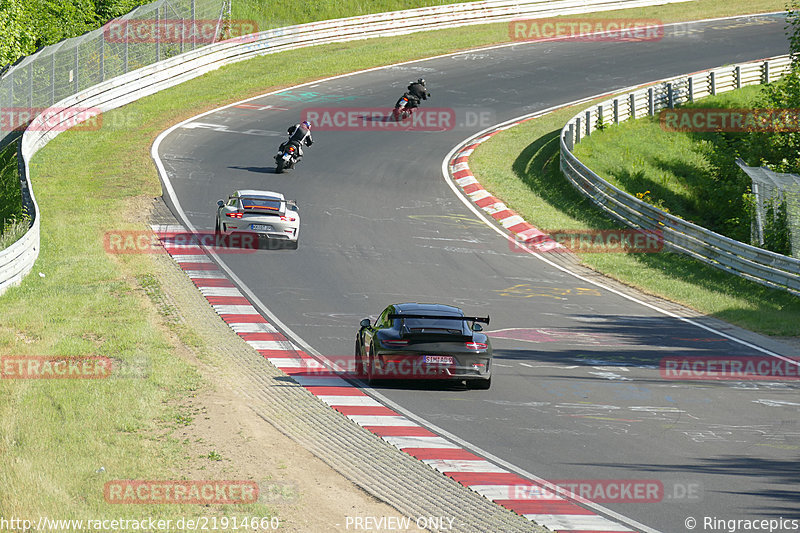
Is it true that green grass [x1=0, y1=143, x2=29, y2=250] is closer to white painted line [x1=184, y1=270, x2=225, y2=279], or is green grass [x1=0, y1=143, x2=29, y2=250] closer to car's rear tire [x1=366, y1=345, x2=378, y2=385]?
white painted line [x1=184, y1=270, x2=225, y2=279]

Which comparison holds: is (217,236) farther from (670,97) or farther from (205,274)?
(670,97)

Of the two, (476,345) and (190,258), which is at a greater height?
(190,258)

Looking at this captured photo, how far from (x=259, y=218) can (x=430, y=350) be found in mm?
10925

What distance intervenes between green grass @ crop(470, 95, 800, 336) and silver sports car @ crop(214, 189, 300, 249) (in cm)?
801

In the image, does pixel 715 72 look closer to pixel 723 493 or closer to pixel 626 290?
pixel 626 290

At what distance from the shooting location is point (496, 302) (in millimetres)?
22641

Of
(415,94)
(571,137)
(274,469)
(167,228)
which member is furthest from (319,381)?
(415,94)

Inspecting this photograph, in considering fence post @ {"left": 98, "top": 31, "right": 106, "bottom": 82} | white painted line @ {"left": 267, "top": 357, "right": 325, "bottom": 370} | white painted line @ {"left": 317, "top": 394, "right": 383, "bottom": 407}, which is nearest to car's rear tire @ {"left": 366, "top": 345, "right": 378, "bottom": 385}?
white painted line @ {"left": 317, "top": 394, "right": 383, "bottom": 407}

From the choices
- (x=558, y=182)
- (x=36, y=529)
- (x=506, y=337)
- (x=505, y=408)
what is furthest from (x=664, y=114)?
(x=36, y=529)

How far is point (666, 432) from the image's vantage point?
46.6ft

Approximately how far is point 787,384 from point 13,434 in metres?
12.2

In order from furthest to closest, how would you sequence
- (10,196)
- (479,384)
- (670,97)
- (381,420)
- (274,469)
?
1. (670,97)
2. (10,196)
3. (479,384)
4. (381,420)
5. (274,469)

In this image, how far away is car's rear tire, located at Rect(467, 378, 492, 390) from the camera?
16.0 m

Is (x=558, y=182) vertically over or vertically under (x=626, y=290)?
over
